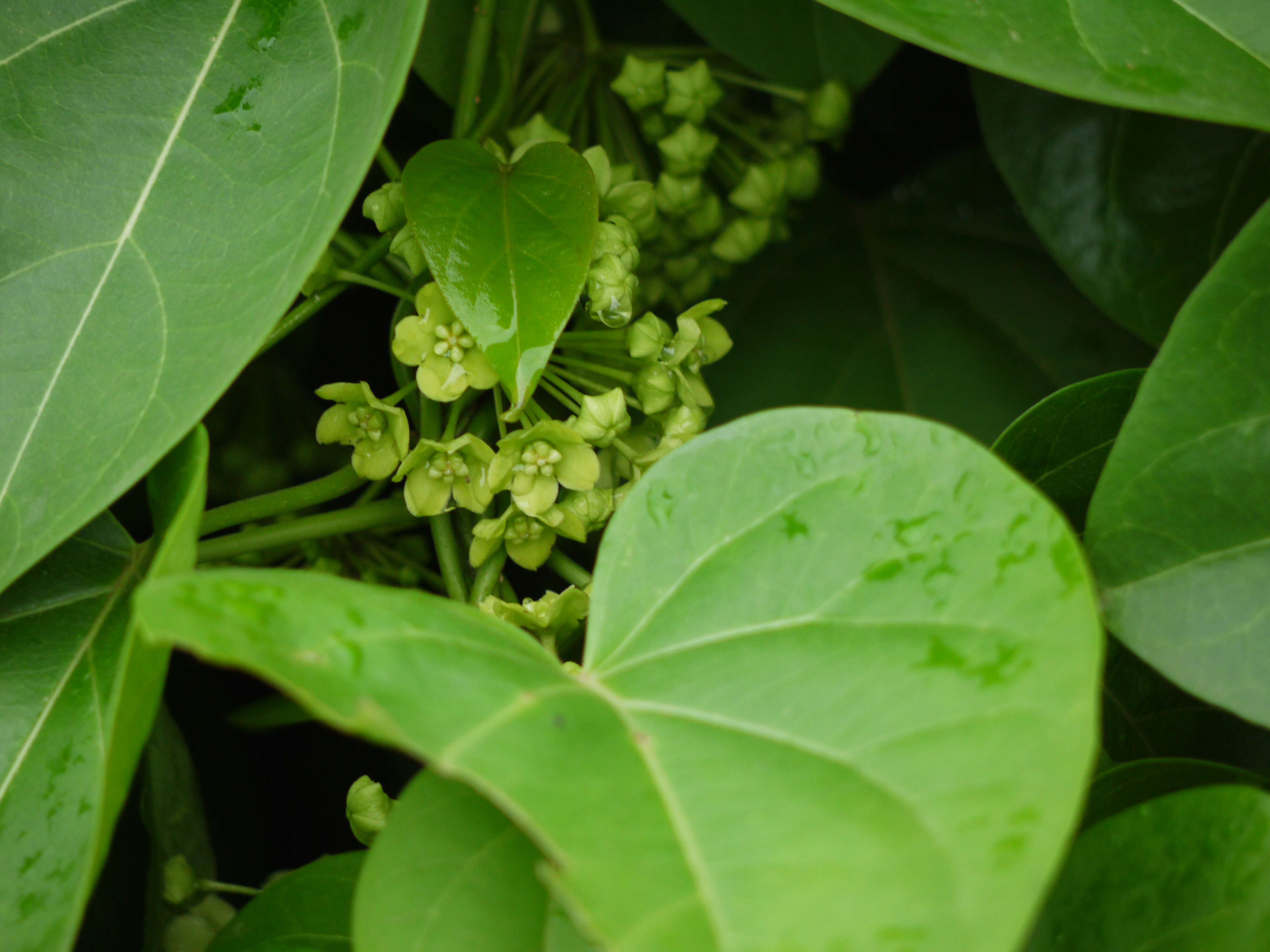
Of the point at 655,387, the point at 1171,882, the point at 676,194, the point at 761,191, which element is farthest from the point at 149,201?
the point at 1171,882

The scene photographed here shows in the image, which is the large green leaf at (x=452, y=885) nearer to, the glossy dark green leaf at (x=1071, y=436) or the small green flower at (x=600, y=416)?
the small green flower at (x=600, y=416)

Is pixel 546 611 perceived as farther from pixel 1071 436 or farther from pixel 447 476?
pixel 1071 436

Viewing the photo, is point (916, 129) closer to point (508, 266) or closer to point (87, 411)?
point (508, 266)

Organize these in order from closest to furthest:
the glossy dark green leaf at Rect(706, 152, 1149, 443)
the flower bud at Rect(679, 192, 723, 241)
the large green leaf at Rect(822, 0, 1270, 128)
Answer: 1. the large green leaf at Rect(822, 0, 1270, 128)
2. the flower bud at Rect(679, 192, 723, 241)
3. the glossy dark green leaf at Rect(706, 152, 1149, 443)

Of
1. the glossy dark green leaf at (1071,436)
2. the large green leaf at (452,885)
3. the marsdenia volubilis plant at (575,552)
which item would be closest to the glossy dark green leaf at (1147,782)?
the marsdenia volubilis plant at (575,552)

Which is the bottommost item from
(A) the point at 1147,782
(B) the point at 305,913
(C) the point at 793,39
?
(B) the point at 305,913

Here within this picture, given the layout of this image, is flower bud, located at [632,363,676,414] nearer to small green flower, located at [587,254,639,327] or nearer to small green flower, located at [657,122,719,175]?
small green flower, located at [587,254,639,327]

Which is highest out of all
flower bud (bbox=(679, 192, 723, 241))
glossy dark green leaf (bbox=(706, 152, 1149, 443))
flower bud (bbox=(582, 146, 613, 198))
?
flower bud (bbox=(582, 146, 613, 198))

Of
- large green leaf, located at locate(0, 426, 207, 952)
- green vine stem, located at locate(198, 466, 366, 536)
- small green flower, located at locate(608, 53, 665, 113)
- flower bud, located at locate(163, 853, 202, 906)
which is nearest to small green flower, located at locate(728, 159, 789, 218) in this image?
small green flower, located at locate(608, 53, 665, 113)
